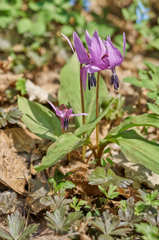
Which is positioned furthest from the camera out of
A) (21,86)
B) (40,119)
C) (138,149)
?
(21,86)

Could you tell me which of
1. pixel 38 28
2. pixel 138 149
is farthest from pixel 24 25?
pixel 138 149

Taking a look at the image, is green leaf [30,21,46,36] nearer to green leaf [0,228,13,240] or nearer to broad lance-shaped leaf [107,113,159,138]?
broad lance-shaped leaf [107,113,159,138]

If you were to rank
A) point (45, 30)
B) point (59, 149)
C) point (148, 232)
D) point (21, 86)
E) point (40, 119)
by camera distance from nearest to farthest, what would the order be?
1. point (148, 232)
2. point (59, 149)
3. point (40, 119)
4. point (21, 86)
5. point (45, 30)

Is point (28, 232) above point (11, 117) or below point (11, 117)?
below

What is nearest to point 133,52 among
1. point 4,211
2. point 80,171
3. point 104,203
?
point 80,171

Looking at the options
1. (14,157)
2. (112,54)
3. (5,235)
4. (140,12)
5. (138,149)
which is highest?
(140,12)

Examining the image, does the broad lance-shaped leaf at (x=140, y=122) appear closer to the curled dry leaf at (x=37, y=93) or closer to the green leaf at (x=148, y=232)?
the green leaf at (x=148, y=232)

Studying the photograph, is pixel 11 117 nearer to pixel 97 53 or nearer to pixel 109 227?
pixel 97 53

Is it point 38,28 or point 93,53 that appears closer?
point 93,53
